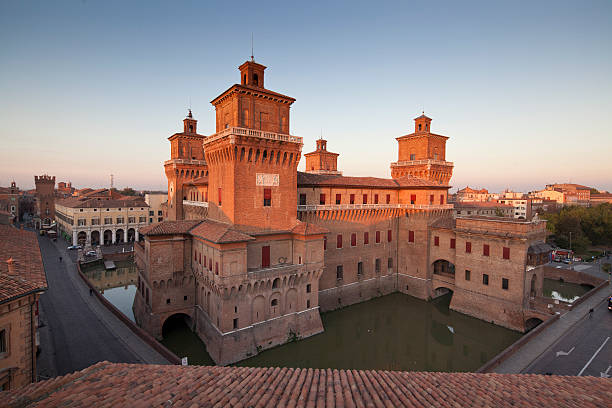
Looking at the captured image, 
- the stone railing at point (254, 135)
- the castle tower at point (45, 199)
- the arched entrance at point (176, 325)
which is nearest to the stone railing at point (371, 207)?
the stone railing at point (254, 135)

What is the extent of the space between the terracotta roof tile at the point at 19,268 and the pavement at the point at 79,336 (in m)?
8.35

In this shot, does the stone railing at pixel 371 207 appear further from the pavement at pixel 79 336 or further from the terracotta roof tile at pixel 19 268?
the terracotta roof tile at pixel 19 268

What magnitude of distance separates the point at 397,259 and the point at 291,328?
1894 cm

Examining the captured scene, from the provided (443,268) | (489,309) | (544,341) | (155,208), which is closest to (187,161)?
(155,208)

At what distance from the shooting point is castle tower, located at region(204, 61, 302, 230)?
2431 centimetres

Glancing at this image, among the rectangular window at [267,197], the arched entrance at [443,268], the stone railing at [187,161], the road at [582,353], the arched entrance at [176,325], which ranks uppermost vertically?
the stone railing at [187,161]

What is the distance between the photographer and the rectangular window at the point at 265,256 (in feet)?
84.7

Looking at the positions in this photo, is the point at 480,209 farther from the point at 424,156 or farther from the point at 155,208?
the point at 155,208

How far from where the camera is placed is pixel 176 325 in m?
28.8

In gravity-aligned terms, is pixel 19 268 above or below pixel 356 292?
above

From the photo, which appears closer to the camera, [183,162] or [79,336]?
[79,336]

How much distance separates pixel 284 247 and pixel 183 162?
22.0 m

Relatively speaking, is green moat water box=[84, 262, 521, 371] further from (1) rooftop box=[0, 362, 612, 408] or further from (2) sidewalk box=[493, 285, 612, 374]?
(1) rooftop box=[0, 362, 612, 408]

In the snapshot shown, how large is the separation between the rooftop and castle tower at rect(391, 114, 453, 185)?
1346 inches
